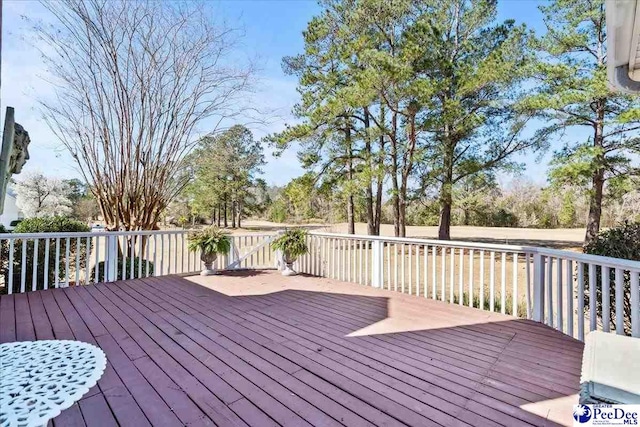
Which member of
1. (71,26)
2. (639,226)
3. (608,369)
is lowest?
(608,369)

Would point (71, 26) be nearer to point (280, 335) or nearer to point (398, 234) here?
point (280, 335)

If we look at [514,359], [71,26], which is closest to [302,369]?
[514,359]

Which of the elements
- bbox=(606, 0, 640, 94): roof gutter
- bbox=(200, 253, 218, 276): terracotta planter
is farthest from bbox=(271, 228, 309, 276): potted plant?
bbox=(606, 0, 640, 94): roof gutter

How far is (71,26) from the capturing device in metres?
4.90

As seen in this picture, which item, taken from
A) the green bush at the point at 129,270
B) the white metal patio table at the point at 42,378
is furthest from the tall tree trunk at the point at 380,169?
the white metal patio table at the point at 42,378

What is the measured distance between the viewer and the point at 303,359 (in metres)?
2.48

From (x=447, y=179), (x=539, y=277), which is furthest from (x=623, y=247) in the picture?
(x=447, y=179)

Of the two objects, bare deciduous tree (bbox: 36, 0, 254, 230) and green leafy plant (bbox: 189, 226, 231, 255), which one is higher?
bare deciduous tree (bbox: 36, 0, 254, 230)

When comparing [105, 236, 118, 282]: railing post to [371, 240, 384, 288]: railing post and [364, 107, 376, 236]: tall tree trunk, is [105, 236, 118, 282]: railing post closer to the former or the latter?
[371, 240, 384, 288]: railing post

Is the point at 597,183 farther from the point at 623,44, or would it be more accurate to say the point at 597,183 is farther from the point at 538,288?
the point at 623,44

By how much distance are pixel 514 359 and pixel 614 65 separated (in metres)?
2.50

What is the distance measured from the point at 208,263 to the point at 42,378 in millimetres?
4423

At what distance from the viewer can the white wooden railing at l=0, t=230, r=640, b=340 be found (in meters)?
2.74

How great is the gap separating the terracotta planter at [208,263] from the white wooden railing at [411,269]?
1.05 feet
